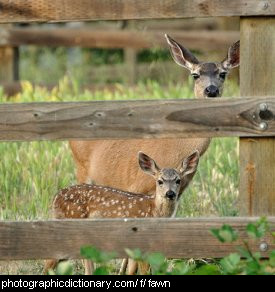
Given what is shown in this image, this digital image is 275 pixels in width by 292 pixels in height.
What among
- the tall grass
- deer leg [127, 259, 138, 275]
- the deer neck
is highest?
the deer neck

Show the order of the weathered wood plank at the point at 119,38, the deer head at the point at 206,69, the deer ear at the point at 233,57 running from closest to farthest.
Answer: the deer ear at the point at 233,57
the deer head at the point at 206,69
the weathered wood plank at the point at 119,38

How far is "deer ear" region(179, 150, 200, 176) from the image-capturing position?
7.45m

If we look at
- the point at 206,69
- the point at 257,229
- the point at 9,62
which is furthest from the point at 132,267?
the point at 9,62

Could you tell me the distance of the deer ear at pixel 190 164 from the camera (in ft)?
24.4

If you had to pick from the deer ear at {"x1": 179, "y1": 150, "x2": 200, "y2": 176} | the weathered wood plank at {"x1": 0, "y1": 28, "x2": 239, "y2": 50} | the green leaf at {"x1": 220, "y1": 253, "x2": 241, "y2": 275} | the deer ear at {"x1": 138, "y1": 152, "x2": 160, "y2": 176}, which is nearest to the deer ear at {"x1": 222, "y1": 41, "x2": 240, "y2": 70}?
the deer ear at {"x1": 179, "y1": 150, "x2": 200, "y2": 176}

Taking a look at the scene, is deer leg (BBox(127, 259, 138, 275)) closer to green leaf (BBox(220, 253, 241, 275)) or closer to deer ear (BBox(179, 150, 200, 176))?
deer ear (BBox(179, 150, 200, 176))

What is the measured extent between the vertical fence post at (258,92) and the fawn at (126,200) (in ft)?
4.19

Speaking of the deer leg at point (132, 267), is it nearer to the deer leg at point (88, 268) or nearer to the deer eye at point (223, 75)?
the deer leg at point (88, 268)

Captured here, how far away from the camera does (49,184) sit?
8.65 m

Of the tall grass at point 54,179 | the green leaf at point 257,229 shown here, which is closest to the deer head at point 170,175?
the tall grass at point 54,179

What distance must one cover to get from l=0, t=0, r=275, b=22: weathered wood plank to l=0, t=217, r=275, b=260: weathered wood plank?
109 cm
